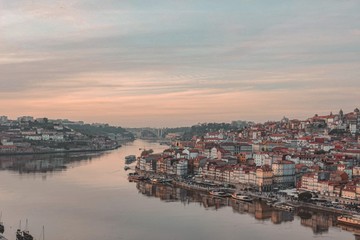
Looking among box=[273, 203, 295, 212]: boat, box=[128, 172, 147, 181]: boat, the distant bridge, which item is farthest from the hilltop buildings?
the distant bridge

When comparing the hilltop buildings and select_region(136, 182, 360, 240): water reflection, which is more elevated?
the hilltop buildings

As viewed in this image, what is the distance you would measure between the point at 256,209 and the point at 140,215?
3.09m

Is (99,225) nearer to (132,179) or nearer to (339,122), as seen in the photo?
(132,179)

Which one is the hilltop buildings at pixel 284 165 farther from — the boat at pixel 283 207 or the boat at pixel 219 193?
the boat at pixel 283 207

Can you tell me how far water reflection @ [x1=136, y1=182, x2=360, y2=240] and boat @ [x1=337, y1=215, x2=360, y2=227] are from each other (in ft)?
0.50

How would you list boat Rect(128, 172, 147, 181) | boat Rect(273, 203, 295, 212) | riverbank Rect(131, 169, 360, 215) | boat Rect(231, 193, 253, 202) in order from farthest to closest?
boat Rect(128, 172, 147, 181), boat Rect(231, 193, 253, 202), boat Rect(273, 203, 295, 212), riverbank Rect(131, 169, 360, 215)

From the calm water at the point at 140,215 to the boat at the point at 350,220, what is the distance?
0.25 m

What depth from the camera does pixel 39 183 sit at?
19609 millimetres

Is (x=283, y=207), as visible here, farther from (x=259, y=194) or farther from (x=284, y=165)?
(x=284, y=165)

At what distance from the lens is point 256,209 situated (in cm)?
1423

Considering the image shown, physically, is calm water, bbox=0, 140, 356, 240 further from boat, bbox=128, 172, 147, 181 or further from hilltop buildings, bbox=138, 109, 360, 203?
hilltop buildings, bbox=138, 109, 360, 203

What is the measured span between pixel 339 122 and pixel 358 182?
21.3 metres

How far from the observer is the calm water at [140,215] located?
11.4 m

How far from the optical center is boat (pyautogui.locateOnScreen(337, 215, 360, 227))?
39.4ft
